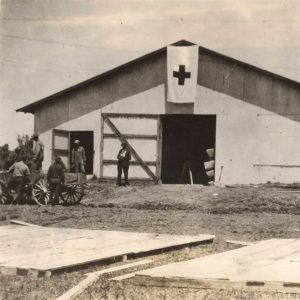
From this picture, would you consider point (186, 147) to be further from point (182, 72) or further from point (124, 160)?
point (124, 160)

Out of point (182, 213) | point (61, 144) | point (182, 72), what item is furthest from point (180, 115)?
point (182, 213)

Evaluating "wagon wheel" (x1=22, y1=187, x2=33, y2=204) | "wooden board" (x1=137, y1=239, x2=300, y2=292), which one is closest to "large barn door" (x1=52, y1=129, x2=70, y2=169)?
"wagon wheel" (x1=22, y1=187, x2=33, y2=204)

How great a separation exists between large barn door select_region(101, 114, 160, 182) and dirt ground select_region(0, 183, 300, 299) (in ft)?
5.21

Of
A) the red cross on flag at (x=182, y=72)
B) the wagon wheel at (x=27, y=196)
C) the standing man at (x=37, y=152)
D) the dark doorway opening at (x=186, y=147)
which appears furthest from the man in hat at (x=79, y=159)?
the dark doorway opening at (x=186, y=147)

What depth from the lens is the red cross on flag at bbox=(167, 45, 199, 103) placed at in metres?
19.7

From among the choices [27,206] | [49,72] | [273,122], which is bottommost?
[27,206]

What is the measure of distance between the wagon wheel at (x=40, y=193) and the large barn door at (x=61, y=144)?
4440mm

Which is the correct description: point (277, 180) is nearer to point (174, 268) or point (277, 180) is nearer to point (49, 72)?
point (49, 72)

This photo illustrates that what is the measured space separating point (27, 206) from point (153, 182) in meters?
5.80

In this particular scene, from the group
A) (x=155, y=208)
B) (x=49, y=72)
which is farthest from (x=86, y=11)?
(x=49, y=72)

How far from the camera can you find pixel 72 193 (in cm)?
1586

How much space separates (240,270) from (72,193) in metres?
10.5

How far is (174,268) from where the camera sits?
19.1 feet

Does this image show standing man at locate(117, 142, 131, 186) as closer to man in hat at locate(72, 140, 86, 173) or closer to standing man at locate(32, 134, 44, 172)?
man in hat at locate(72, 140, 86, 173)
